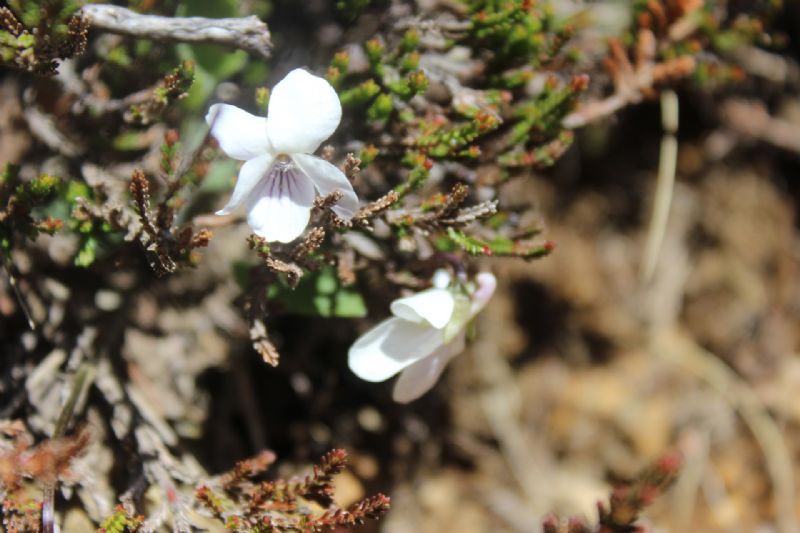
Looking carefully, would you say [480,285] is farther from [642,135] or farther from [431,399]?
[642,135]

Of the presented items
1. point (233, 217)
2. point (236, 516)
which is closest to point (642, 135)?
point (233, 217)

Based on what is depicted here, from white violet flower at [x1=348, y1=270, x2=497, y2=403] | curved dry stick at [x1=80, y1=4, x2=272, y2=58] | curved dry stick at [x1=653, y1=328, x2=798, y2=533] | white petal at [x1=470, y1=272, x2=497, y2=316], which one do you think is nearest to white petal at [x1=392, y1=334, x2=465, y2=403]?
white violet flower at [x1=348, y1=270, x2=497, y2=403]

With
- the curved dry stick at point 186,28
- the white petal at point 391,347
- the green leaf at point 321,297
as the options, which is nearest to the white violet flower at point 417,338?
the white petal at point 391,347

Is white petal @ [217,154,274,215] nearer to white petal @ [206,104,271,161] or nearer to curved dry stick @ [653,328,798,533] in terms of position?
white petal @ [206,104,271,161]

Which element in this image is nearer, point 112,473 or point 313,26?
point 112,473

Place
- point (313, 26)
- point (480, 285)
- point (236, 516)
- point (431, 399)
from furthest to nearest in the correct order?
point (431, 399), point (313, 26), point (480, 285), point (236, 516)

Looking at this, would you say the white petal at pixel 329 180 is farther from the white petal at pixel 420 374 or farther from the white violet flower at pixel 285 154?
the white petal at pixel 420 374

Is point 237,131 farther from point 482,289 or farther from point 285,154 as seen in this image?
point 482,289
